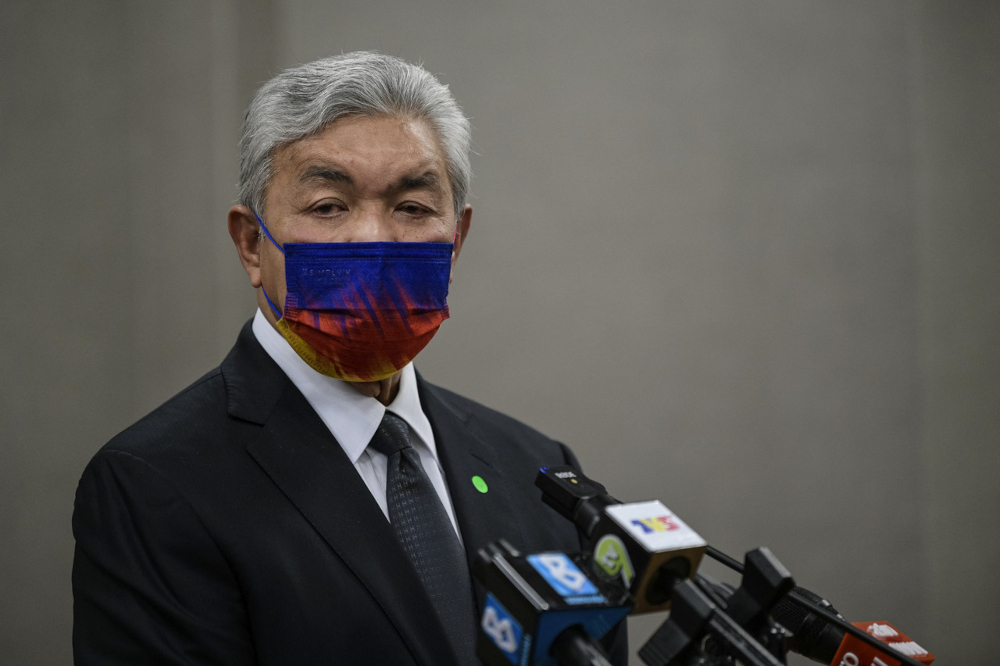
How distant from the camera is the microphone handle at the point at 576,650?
2.19 feet

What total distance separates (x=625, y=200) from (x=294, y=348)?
161 centimetres

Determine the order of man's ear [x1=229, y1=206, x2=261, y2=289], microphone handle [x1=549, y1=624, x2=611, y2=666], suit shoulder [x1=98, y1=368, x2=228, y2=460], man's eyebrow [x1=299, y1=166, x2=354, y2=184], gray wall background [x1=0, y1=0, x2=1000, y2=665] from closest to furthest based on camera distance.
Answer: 1. microphone handle [x1=549, y1=624, x2=611, y2=666]
2. suit shoulder [x1=98, y1=368, x2=228, y2=460]
3. man's eyebrow [x1=299, y1=166, x2=354, y2=184]
4. man's ear [x1=229, y1=206, x2=261, y2=289]
5. gray wall background [x1=0, y1=0, x2=1000, y2=665]

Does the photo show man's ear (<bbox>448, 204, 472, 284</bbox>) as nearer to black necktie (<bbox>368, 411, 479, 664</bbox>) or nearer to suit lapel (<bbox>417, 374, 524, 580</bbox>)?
suit lapel (<bbox>417, 374, 524, 580</bbox>)

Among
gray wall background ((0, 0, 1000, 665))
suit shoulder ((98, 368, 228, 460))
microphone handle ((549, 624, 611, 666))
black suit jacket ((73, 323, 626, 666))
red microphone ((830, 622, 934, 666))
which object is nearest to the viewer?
Result: microphone handle ((549, 624, 611, 666))

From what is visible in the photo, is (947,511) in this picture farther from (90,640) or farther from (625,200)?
(90,640)

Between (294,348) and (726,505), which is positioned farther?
(726,505)

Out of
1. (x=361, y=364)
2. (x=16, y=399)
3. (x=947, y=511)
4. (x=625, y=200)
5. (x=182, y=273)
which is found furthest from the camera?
(x=947, y=511)

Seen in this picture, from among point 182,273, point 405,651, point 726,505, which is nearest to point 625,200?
point 726,505

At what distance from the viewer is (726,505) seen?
286 centimetres

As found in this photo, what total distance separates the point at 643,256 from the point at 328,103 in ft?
5.27

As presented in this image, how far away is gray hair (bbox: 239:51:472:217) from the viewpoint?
1389 millimetres

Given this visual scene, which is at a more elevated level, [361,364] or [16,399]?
[361,364]

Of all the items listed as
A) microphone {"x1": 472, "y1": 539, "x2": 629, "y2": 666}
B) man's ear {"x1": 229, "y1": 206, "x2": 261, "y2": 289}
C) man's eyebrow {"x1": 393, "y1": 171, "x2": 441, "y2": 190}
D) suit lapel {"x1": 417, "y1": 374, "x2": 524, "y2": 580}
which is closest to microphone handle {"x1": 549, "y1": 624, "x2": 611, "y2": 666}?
microphone {"x1": 472, "y1": 539, "x2": 629, "y2": 666}

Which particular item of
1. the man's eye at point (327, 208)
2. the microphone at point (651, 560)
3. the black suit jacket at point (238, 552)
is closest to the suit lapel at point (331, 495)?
the black suit jacket at point (238, 552)
